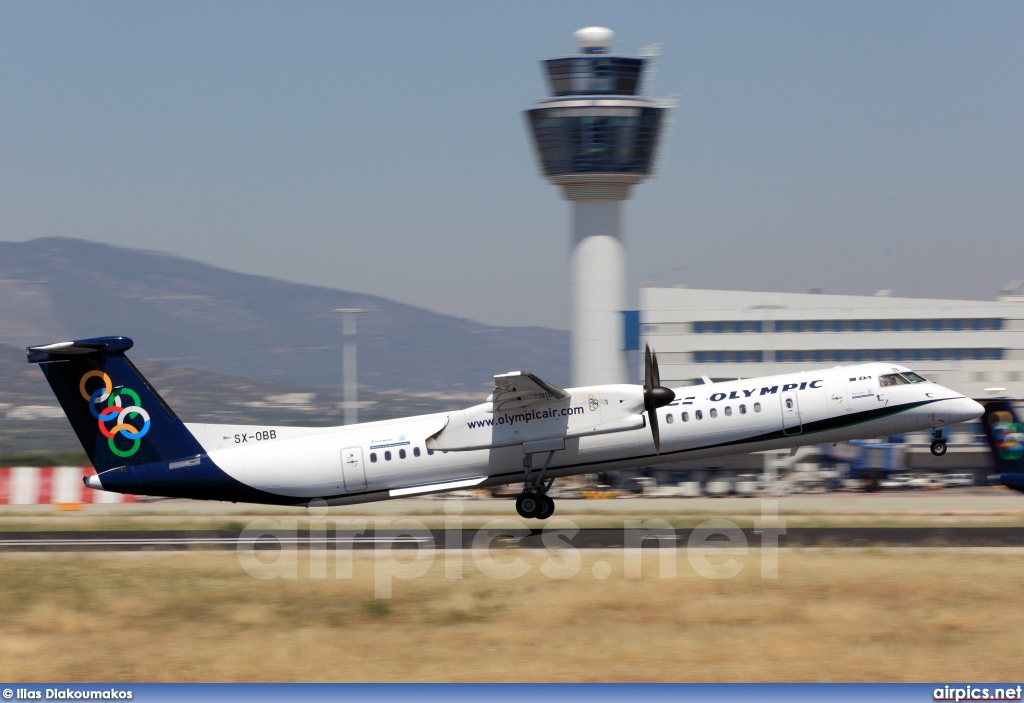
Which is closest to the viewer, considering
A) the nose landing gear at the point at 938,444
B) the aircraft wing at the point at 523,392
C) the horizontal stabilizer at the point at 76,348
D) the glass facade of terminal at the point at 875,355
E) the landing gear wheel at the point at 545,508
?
the aircraft wing at the point at 523,392

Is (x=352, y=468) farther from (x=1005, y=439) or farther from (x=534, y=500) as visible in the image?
(x=1005, y=439)

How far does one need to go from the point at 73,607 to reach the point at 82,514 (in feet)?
67.4

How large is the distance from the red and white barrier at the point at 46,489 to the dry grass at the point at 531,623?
1942cm

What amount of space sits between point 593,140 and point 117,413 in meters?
44.7

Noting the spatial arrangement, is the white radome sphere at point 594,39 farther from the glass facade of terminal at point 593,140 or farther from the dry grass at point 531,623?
the dry grass at point 531,623

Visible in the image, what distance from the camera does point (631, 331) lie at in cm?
6838

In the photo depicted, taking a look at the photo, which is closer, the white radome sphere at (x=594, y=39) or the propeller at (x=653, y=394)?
the propeller at (x=653, y=394)

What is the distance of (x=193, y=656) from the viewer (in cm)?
1606

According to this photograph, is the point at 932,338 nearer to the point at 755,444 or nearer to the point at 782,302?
the point at 782,302

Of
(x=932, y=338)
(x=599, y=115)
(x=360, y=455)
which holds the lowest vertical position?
(x=360, y=455)

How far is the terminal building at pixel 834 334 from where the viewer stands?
7175cm

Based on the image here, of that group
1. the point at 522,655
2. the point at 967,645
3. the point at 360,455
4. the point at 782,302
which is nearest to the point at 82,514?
the point at 360,455

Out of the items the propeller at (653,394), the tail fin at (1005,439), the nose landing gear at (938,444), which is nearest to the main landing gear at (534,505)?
the propeller at (653,394)

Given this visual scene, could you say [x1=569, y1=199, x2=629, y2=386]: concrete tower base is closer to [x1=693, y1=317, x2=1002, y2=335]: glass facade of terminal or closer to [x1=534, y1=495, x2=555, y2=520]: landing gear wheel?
[x1=693, y1=317, x2=1002, y2=335]: glass facade of terminal
